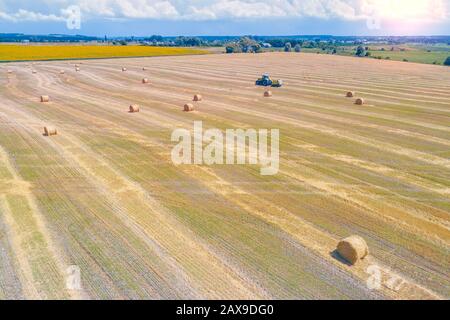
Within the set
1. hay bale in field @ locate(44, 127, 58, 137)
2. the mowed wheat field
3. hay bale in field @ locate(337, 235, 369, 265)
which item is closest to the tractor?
the mowed wheat field

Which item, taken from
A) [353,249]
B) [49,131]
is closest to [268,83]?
[49,131]

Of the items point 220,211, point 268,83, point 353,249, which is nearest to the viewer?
point 353,249

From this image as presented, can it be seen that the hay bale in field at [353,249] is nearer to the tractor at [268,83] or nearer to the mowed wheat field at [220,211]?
the mowed wheat field at [220,211]

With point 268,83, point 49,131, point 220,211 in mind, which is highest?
point 268,83

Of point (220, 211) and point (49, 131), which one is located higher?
point (49, 131)

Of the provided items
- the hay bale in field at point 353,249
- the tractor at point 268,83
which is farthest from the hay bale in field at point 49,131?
the tractor at point 268,83

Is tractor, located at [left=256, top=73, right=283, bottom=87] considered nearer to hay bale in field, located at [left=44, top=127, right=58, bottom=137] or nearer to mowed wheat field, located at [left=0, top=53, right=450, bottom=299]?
mowed wheat field, located at [left=0, top=53, right=450, bottom=299]

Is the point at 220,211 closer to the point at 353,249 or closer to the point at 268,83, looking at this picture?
the point at 353,249

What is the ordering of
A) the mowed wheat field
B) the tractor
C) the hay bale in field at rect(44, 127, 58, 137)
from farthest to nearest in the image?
the tractor, the hay bale in field at rect(44, 127, 58, 137), the mowed wheat field
